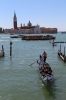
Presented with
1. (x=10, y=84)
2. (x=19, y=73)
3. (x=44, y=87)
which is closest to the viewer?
(x=44, y=87)

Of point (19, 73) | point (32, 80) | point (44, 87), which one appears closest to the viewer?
point (44, 87)

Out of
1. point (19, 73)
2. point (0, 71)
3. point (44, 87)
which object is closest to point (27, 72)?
point (19, 73)

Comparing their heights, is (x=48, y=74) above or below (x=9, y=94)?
above

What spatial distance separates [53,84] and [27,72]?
19.1ft

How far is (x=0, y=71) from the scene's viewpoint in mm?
24781

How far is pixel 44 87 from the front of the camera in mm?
18062

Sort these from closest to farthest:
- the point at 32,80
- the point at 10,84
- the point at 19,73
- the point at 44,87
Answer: the point at 44,87, the point at 10,84, the point at 32,80, the point at 19,73

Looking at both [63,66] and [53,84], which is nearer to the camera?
[53,84]

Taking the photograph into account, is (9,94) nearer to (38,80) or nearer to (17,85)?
(17,85)

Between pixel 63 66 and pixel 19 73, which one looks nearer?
pixel 19 73

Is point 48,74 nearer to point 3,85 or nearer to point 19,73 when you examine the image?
point 3,85

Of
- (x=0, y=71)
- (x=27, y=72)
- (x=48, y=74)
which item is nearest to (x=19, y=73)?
(x=27, y=72)

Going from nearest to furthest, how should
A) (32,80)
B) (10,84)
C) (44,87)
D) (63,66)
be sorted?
1. (44,87)
2. (10,84)
3. (32,80)
4. (63,66)

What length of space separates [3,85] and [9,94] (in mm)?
2314
